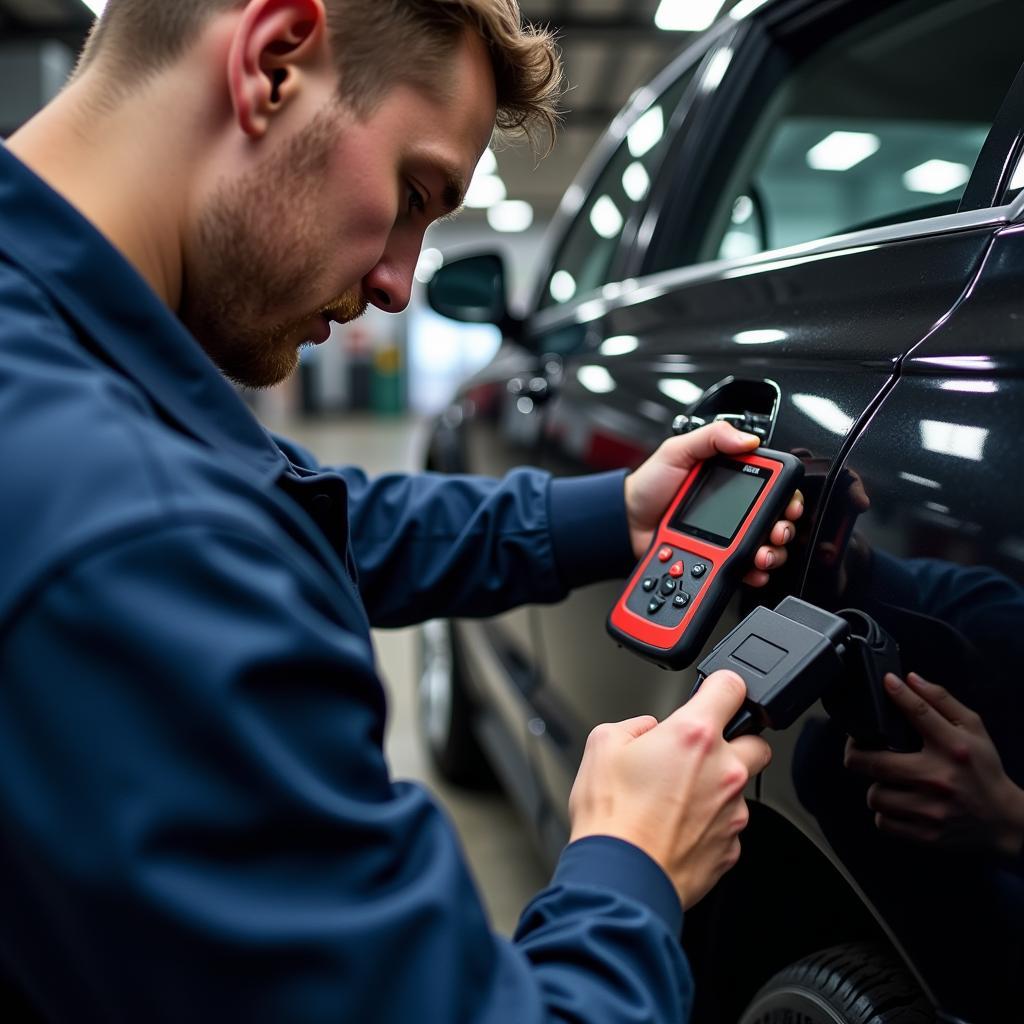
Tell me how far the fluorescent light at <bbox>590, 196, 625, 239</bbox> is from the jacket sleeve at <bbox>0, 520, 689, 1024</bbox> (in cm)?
152

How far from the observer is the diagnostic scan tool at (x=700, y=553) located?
0.88 meters

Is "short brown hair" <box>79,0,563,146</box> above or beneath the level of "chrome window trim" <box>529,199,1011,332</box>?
above

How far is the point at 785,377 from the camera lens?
0.93m

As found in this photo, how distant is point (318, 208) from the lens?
80 cm

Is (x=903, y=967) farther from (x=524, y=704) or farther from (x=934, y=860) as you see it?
(x=524, y=704)

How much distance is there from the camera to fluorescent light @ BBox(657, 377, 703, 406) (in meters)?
1.10

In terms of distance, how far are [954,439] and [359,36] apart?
0.54m

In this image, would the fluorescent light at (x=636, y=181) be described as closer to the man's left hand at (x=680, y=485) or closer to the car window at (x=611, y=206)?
the car window at (x=611, y=206)

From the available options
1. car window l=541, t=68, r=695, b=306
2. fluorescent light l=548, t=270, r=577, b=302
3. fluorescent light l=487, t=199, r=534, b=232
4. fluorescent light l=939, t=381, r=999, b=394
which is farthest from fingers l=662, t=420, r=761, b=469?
fluorescent light l=487, t=199, r=534, b=232

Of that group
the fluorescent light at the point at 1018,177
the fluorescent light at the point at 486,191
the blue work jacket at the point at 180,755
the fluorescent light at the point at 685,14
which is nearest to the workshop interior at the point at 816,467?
the fluorescent light at the point at 1018,177

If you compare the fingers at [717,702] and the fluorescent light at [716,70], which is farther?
the fluorescent light at [716,70]

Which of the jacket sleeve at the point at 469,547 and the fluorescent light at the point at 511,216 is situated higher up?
the jacket sleeve at the point at 469,547

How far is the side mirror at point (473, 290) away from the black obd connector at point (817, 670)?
4.60 feet

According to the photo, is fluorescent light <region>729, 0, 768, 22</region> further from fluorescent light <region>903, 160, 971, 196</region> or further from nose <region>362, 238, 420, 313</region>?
nose <region>362, 238, 420, 313</region>
